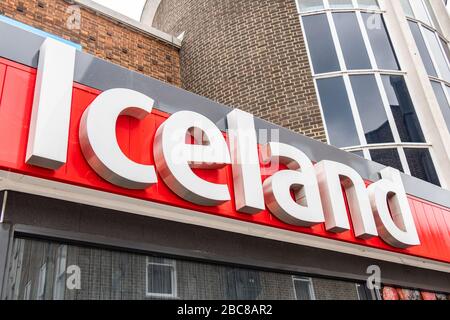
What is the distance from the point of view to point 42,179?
150 inches

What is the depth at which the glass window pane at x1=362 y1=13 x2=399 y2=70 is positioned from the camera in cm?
1045

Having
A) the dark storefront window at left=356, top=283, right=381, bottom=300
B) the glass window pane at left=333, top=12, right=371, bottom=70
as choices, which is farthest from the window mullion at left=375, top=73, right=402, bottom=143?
the dark storefront window at left=356, top=283, right=381, bottom=300

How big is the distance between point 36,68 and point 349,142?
21.9 ft

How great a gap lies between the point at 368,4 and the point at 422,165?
4259mm

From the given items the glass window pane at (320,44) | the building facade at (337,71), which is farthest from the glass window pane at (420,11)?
the glass window pane at (320,44)

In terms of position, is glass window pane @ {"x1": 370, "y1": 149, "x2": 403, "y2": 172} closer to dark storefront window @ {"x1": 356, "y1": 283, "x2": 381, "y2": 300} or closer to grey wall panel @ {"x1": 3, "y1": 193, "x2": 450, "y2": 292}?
grey wall panel @ {"x1": 3, "y1": 193, "x2": 450, "y2": 292}

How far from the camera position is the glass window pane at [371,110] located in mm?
9402

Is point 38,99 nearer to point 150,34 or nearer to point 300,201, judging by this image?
point 300,201

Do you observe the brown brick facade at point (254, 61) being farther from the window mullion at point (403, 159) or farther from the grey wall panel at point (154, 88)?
the grey wall panel at point (154, 88)

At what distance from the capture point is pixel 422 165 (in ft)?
30.8

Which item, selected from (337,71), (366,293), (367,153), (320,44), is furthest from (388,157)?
(366,293)

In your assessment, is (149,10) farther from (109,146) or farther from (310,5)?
(109,146)

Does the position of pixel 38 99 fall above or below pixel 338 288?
above
